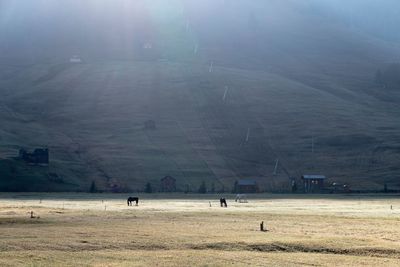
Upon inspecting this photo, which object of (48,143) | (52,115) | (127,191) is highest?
(52,115)

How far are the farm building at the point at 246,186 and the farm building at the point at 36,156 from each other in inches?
1246

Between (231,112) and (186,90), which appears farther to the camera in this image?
(186,90)

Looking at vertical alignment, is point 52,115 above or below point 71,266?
above

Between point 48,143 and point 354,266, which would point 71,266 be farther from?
point 48,143

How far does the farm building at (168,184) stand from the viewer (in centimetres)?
11081

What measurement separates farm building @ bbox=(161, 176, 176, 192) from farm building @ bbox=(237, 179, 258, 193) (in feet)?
33.4

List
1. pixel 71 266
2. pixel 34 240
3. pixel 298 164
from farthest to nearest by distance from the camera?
pixel 298 164, pixel 34 240, pixel 71 266

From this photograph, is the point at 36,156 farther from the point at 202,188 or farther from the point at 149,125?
the point at 149,125

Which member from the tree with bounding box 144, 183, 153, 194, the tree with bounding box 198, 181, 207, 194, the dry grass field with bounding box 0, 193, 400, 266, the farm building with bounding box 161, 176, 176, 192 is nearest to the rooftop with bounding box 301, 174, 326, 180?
the tree with bounding box 198, 181, 207, 194

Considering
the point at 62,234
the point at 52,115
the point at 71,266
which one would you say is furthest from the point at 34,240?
the point at 52,115

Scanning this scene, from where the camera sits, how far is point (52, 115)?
159 metres

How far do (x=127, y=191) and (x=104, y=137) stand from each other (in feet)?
113

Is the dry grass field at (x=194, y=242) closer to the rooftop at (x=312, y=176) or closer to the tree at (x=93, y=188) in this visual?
the tree at (x=93, y=188)

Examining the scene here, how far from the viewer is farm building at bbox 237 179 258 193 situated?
111625 millimetres
